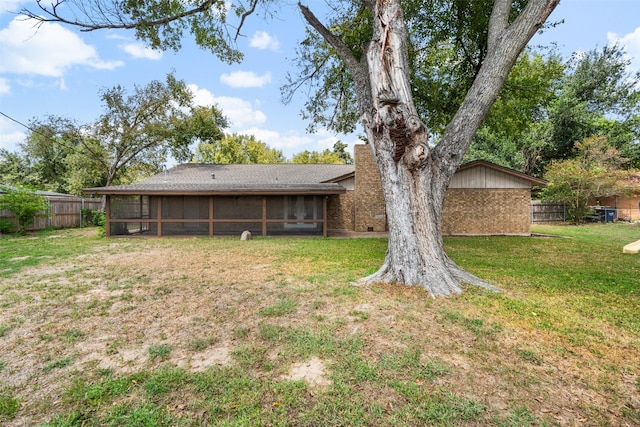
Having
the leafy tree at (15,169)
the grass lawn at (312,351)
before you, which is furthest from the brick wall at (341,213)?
the leafy tree at (15,169)

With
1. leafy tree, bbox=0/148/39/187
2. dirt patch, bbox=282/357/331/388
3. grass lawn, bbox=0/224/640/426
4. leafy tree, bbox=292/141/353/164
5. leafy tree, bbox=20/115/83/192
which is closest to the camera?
grass lawn, bbox=0/224/640/426

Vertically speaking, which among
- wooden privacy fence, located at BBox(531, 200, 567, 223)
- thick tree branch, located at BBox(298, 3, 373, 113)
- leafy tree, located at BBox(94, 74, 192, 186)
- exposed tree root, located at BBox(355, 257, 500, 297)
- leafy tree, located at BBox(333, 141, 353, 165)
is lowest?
exposed tree root, located at BBox(355, 257, 500, 297)

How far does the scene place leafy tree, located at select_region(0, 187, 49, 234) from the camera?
39.5 ft

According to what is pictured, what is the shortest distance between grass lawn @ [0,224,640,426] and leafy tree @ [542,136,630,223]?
1475 centimetres

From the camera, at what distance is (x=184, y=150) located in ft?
69.1

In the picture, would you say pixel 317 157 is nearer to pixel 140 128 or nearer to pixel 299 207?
pixel 140 128

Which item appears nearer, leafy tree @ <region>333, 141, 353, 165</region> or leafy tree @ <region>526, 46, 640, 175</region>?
leafy tree @ <region>526, 46, 640, 175</region>

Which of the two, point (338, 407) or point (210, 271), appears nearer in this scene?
point (338, 407)

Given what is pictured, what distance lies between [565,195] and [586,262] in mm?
14030

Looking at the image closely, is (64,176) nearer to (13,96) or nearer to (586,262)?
(13,96)

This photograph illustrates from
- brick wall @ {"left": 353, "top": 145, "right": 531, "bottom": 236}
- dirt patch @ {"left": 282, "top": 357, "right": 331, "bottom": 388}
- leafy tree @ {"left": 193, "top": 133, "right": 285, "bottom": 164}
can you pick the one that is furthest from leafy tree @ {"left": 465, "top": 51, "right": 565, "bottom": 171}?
leafy tree @ {"left": 193, "top": 133, "right": 285, "bottom": 164}

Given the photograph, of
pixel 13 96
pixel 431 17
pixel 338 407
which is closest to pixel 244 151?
pixel 13 96

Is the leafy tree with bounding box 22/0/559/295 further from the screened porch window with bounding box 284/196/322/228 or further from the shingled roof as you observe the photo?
the screened porch window with bounding box 284/196/322/228

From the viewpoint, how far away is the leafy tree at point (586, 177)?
1681cm
